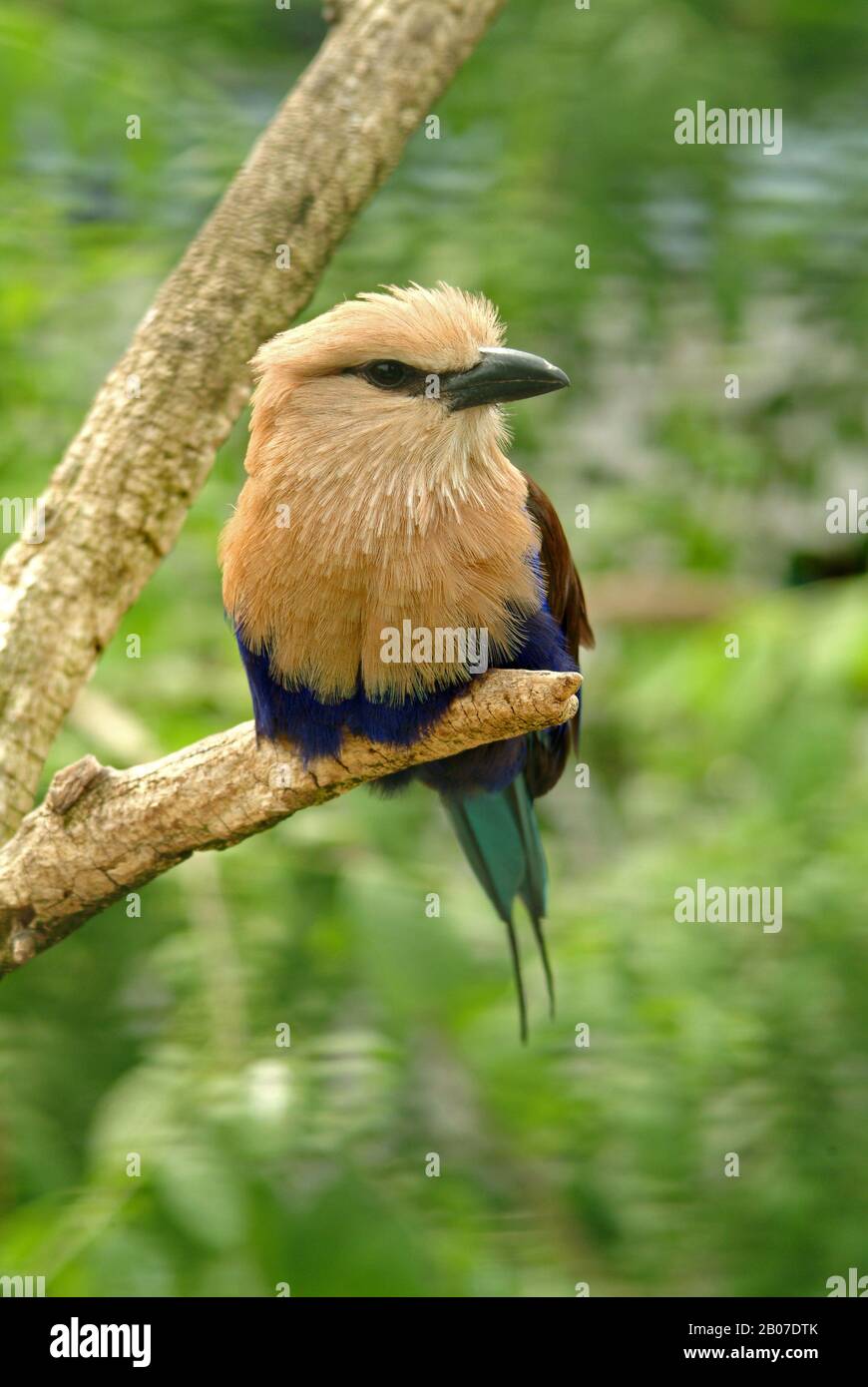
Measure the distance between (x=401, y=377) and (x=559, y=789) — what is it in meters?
3.39

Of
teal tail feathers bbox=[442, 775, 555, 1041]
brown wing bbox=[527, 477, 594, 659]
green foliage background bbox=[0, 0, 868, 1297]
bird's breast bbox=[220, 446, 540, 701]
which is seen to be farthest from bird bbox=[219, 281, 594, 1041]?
green foliage background bbox=[0, 0, 868, 1297]

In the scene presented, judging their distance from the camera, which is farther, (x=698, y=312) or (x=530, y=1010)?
(x=698, y=312)

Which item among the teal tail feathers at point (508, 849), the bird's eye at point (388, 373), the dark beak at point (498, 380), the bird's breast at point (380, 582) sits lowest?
the teal tail feathers at point (508, 849)

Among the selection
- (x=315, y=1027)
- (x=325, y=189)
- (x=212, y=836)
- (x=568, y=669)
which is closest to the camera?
(x=212, y=836)

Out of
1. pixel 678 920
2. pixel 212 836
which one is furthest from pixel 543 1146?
pixel 212 836

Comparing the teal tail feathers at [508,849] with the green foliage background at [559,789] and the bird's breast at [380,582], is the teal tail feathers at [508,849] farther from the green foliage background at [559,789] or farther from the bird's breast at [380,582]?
the bird's breast at [380,582]

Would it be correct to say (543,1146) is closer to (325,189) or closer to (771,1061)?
(771,1061)

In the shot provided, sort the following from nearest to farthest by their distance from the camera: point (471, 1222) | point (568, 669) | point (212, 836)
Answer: point (212, 836) → point (568, 669) → point (471, 1222)

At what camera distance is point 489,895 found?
3.01m

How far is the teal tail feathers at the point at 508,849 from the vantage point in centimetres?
291

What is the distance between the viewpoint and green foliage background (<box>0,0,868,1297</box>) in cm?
320

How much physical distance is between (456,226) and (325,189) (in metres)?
2.10

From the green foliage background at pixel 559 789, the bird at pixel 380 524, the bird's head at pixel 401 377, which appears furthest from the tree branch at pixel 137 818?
the green foliage background at pixel 559 789

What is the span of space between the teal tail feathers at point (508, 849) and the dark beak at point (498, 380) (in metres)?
0.89
